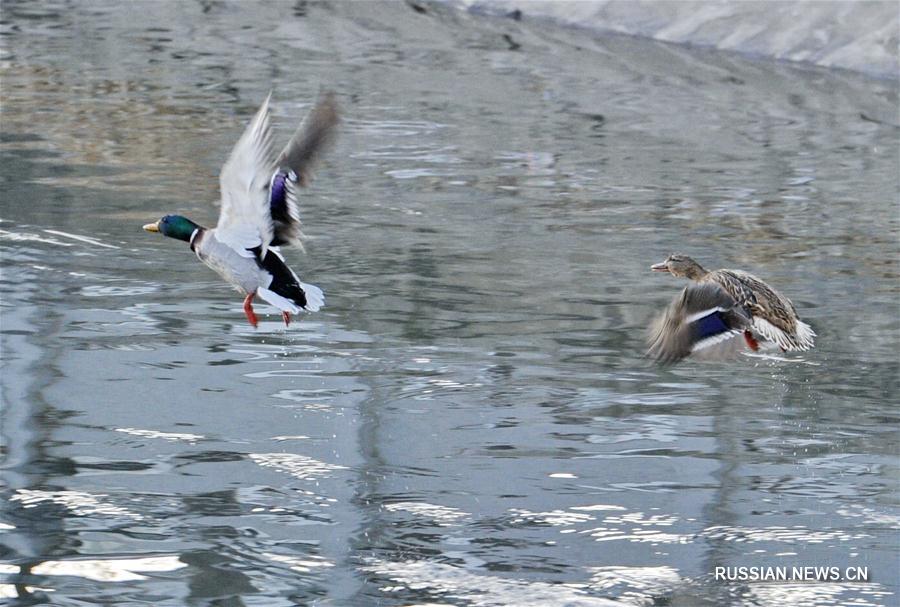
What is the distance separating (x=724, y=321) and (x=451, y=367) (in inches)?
43.0

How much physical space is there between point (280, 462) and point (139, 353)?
4.56ft

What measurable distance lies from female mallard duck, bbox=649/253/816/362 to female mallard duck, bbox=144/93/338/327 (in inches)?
53.5

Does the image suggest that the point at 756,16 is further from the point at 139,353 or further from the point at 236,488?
the point at 236,488

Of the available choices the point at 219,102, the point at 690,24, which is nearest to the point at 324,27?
the point at 690,24

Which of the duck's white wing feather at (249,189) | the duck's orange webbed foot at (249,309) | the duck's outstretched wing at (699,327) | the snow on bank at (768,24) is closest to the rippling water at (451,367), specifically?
the duck's orange webbed foot at (249,309)

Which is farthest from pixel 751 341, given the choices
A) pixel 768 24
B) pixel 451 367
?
pixel 768 24

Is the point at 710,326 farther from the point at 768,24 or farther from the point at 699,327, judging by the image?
the point at 768,24

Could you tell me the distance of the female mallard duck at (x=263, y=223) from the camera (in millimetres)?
6672

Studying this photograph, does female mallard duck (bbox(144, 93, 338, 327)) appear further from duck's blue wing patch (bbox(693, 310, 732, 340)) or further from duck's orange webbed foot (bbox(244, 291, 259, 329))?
duck's blue wing patch (bbox(693, 310, 732, 340))

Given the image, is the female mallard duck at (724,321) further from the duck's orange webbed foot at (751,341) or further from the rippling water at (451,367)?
the rippling water at (451,367)

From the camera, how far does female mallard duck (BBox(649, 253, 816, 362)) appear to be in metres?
6.79

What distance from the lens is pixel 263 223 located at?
703cm

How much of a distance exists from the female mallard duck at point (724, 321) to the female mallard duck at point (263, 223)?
4.46 ft

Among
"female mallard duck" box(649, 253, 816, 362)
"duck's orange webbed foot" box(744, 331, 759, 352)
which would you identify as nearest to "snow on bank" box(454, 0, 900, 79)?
"female mallard duck" box(649, 253, 816, 362)
